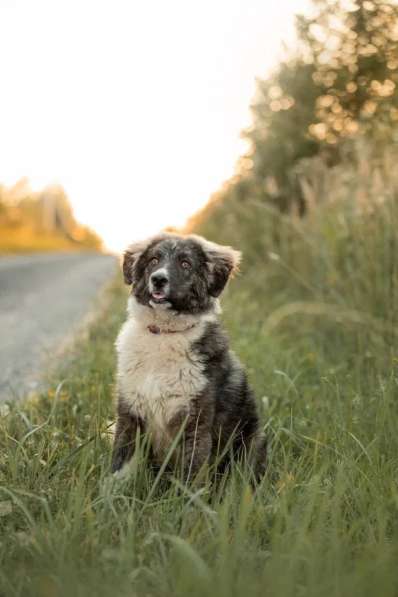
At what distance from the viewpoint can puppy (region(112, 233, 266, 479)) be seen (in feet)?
11.7

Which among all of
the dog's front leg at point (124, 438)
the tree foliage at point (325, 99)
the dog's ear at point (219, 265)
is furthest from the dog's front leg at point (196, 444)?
the tree foliage at point (325, 99)

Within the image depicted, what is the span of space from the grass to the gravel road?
1.17 m

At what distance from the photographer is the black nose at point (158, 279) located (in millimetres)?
3871

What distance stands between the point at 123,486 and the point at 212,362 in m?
0.96

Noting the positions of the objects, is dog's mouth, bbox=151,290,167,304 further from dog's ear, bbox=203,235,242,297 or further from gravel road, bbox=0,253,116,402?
gravel road, bbox=0,253,116,402

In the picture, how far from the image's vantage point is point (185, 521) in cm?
273

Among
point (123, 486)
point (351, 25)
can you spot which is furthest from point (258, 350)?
point (351, 25)

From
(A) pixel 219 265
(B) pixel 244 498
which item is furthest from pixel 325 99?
(B) pixel 244 498

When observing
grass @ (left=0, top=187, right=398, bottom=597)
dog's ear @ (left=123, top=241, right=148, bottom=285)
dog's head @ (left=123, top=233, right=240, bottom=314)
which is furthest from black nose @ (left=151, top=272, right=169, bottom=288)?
grass @ (left=0, top=187, right=398, bottom=597)

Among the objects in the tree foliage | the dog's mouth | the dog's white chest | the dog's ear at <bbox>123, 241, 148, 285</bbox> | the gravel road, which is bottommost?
the gravel road

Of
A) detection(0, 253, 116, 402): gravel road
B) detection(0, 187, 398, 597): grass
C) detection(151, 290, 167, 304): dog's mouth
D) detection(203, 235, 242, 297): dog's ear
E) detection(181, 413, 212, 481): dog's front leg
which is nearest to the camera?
detection(0, 187, 398, 597): grass

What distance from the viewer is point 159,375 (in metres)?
3.64

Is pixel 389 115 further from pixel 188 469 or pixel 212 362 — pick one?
pixel 188 469

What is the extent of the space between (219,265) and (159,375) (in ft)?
3.22
